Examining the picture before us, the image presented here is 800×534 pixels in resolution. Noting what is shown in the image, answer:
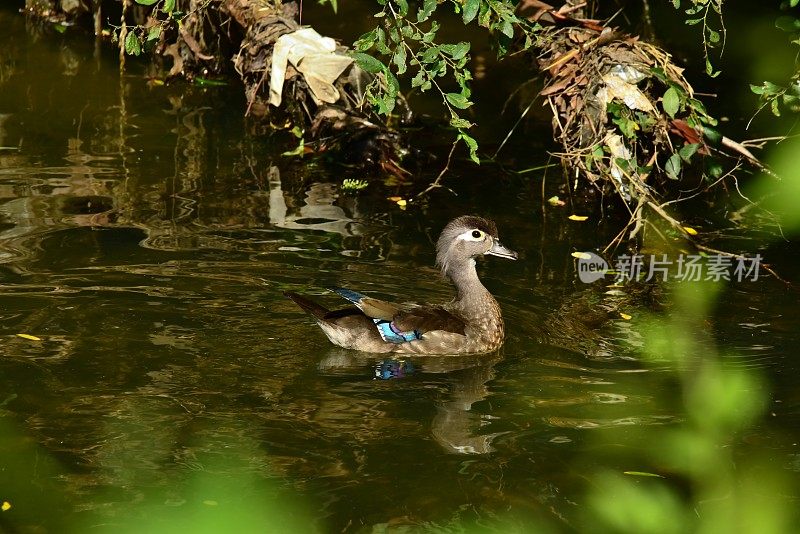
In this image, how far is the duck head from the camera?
8234 millimetres

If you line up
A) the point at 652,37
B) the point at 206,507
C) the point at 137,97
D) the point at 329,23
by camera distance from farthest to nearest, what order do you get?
1. the point at 329,23
2. the point at 137,97
3. the point at 652,37
4. the point at 206,507

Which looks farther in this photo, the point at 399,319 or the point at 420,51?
the point at 399,319

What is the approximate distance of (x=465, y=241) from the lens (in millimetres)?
8234

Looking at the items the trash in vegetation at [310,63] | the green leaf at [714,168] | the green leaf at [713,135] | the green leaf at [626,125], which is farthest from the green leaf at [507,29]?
the trash in vegetation at [310,63]

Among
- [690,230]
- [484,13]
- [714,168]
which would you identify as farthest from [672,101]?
[484,13]

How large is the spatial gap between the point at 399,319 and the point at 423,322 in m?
0.16

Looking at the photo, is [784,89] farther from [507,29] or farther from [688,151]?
[507,29]

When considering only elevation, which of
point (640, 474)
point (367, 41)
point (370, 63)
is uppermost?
point (367, 41)

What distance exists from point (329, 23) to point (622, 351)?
7951 mm

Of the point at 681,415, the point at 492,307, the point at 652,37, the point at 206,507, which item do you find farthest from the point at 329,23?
the point at 206,507

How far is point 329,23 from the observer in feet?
47.2

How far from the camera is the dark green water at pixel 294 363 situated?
5.73 meters

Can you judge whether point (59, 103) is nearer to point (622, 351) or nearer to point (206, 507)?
point (622, 351)

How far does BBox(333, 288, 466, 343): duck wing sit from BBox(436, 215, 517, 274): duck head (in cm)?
55
